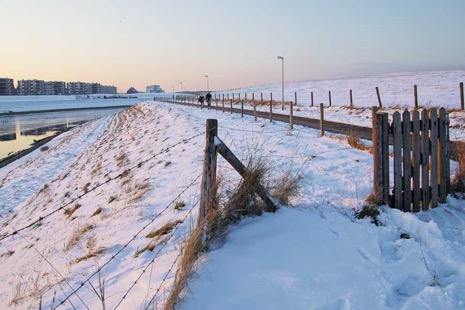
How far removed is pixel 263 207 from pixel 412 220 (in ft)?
6.06

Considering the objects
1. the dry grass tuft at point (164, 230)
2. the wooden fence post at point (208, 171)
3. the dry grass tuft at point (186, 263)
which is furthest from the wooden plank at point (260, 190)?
the dry grass tuft at point (164, 230)

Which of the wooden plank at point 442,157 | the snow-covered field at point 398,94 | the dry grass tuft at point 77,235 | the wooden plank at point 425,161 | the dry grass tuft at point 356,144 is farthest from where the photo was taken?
the snow-covered field at point 398,94

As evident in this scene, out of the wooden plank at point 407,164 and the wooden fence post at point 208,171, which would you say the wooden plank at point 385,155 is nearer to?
the wooden plank at point 407,164

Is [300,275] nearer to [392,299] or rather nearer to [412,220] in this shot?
[392,299]

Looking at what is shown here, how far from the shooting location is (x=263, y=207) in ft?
16.1

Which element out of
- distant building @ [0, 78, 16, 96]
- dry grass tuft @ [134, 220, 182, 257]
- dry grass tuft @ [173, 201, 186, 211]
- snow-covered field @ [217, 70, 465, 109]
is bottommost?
dry grass tuft @ [134, 220, 182, 257]

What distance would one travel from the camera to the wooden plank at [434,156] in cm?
567

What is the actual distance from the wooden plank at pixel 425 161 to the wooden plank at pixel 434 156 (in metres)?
0.09

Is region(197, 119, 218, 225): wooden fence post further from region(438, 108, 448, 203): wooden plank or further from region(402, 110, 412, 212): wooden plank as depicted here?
region(438, 108, 448, 203): wooden plank

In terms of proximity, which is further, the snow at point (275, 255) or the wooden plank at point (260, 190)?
the wooden plank at point (260, 190)

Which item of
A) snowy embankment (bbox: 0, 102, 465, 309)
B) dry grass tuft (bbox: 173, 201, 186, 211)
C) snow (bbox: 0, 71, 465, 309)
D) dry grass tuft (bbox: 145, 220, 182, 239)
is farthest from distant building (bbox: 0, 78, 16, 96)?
dry grass tuft (bbox: 145, 220, 182, 239)

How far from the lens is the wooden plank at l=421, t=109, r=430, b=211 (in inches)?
220

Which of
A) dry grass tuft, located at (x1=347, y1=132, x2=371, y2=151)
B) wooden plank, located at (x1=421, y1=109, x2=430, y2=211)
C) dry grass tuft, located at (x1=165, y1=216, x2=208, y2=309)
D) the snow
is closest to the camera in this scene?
dry grass tuft, located at (x1=165, y1=216, x2=208, y2=309)

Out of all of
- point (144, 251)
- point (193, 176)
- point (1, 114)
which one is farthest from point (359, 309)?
point (1, 114)
